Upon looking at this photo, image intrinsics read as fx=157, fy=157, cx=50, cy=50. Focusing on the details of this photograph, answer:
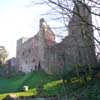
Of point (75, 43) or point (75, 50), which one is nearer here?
point (75, 43)

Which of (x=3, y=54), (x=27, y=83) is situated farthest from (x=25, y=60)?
(x=3, y=54)

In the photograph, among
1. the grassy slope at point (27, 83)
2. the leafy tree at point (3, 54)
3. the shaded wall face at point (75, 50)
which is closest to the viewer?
the shaded wall face at point (75, 50)

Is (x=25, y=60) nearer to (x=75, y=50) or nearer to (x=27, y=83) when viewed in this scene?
(x=27, y=83)

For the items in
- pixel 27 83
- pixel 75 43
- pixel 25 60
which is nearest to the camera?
pixel 75 43

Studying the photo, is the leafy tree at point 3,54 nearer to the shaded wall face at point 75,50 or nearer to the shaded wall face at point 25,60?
the shaded wall face at point 25,60

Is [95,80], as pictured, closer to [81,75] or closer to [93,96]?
[81,75]

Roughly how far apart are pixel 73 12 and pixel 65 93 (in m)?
2.57

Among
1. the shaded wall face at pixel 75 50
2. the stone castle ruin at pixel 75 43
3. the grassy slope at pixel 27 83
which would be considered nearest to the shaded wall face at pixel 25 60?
the grassy slope at pixel 27 83

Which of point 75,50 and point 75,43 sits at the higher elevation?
point 75,43

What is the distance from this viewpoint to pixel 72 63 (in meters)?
5.29

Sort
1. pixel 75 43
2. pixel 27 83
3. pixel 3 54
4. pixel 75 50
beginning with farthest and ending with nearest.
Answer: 1. pixel 3 54
2. pixel 27 83
3. pixel 75 50
4. pixel 75 43

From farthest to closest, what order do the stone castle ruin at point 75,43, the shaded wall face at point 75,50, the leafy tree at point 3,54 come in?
the leafy tree at point 3,54, the shaded wall face at point 75,50, the stone castle ruin at point 75,43

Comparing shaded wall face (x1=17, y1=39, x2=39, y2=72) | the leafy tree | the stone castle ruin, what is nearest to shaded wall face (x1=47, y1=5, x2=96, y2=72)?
the stone castle ruin

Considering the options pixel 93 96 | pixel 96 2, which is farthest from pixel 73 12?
pixel 93 96
